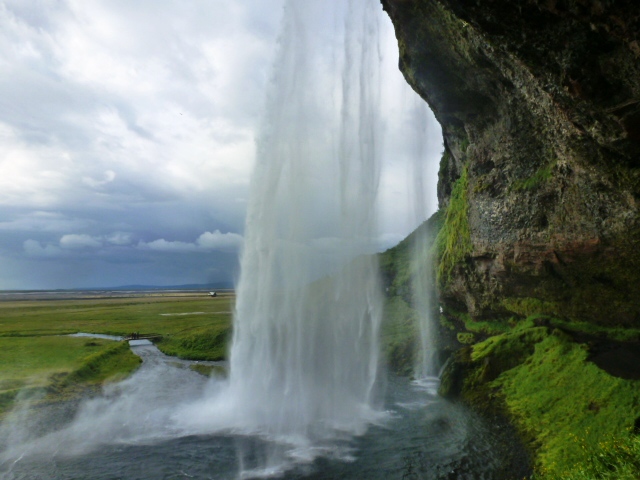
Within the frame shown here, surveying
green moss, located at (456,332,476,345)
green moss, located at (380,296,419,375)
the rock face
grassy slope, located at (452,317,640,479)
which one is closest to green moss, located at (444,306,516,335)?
green moss, located at (456,332,476,345)

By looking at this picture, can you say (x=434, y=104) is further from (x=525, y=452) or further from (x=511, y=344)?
(x=525, y=452)

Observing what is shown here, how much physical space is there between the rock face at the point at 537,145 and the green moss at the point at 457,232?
7.7 inches

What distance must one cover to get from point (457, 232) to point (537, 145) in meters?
13.3

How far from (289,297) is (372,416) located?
373 inches

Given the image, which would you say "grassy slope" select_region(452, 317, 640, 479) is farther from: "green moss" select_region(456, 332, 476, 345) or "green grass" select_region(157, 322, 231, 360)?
"green grass" select_region(157, 322, 231, 360)

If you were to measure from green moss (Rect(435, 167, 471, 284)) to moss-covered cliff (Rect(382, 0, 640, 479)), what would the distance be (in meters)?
0.22

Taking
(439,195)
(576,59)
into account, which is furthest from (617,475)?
(439,195)

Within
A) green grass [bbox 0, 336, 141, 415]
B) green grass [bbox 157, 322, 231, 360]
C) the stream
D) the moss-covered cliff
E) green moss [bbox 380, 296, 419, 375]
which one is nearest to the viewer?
the moss-covered cliff

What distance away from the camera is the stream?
17.3 meters

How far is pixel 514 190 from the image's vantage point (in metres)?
27.1

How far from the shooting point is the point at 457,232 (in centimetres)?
3706

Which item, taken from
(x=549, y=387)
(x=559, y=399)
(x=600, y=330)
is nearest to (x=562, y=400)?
(x=559, y=399)

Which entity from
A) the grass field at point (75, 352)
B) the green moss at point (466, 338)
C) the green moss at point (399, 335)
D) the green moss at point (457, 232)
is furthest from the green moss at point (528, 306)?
the grass field at point (75, 352)

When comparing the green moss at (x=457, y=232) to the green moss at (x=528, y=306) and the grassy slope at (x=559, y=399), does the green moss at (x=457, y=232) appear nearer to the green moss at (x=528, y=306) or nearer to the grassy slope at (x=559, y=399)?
the green moss at (x=528, y=306)
